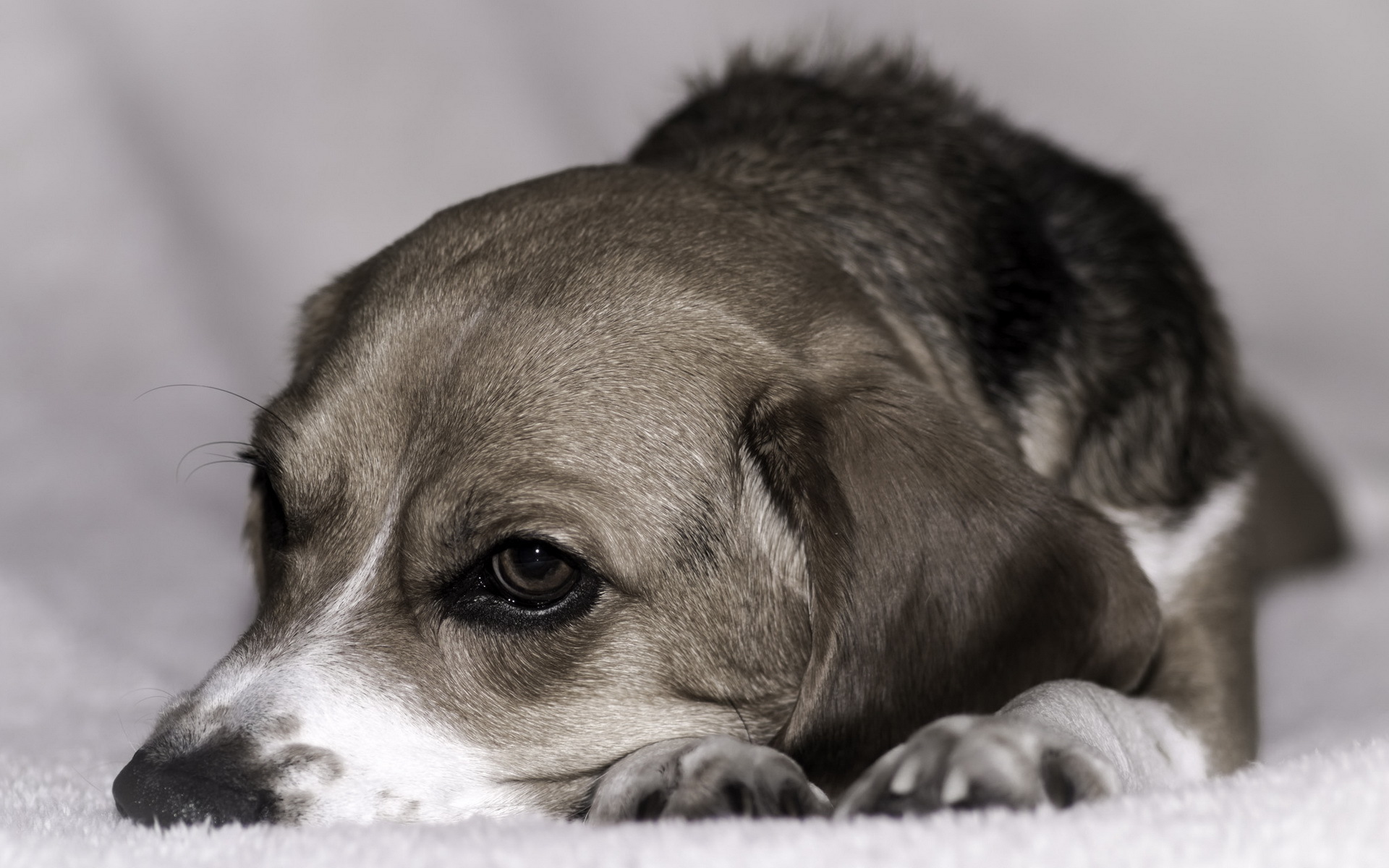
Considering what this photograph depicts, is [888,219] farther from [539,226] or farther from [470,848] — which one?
[470,848]

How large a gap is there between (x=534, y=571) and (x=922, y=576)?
0.70m

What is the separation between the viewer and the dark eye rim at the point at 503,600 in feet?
9.43

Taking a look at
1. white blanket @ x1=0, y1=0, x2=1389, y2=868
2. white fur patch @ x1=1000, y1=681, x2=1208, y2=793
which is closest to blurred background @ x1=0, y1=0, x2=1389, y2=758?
white blanket @ x1=0, y1=0, x2=1389, y2=868

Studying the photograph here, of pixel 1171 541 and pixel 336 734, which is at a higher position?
pixel 336 734

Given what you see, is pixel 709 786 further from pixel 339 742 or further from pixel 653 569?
pixel 339 742

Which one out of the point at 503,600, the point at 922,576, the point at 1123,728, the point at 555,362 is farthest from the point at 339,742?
the point at 1123,728

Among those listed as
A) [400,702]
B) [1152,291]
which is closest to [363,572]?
[400,702]

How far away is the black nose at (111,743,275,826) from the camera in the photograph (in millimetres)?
2607

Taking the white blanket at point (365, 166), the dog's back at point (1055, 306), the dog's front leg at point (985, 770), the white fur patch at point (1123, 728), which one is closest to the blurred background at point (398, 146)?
the white blanket at point (365, 166)

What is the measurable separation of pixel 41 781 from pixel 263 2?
4.18 meters

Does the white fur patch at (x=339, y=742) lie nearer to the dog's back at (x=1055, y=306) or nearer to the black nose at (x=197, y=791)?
the black nose at (x=197, y=791)

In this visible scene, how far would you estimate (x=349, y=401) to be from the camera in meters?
3.06

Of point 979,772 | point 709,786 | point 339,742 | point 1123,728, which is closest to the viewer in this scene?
point 979,772

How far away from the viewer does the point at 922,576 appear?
2.78 meters
